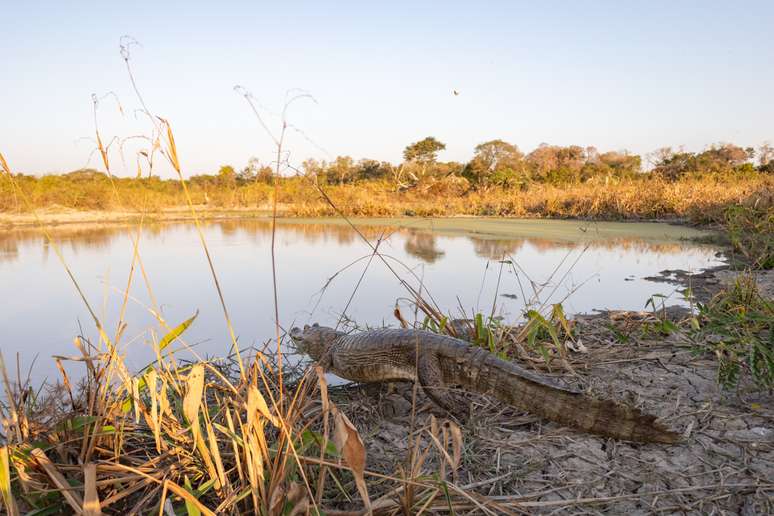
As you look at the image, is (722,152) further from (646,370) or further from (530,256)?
(646,370)

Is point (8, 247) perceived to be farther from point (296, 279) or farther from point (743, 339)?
point (743, 339)

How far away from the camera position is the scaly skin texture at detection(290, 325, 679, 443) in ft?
5.34

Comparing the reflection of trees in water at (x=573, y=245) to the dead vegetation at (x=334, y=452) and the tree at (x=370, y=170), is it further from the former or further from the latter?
the tree at (x=370, y=170)

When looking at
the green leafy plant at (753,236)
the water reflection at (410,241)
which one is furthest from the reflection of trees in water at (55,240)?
the green leafy plant at (753,236)

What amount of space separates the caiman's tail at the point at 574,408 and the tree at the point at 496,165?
1768 centimetres

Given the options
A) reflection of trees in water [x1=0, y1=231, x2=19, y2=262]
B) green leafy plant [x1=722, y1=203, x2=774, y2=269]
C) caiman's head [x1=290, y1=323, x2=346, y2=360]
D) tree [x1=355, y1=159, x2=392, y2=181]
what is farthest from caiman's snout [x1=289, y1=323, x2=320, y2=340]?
tree [x1=355, y1=159, x2=392, y2=181]

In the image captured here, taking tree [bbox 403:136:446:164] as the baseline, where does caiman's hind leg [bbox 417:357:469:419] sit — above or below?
below

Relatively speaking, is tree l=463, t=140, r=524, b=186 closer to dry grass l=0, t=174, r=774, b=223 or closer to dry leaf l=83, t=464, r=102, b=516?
dry grass l=0, t=174, r=774, b=223

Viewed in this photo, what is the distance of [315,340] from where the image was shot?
2.86m

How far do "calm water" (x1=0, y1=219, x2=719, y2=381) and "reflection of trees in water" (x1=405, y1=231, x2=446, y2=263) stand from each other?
1.3 inches

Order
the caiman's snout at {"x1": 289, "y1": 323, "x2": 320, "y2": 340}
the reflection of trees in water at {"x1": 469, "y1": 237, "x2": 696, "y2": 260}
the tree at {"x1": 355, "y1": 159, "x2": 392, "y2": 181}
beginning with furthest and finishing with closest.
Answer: the tree at {"x1": 355, "y1": 159, "x2": 392, "y2": 181}, the reflection of trees in water at {"x1": 469, "y1": 237, "x2": 696, "y2": 260}, the caiman's snout at {"x1": 289, "y1": 323, "x2": 320, "y2": 340}

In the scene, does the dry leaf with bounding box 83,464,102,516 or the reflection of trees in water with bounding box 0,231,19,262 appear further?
the reflection of trees in water with bounding box 0,231,19,262

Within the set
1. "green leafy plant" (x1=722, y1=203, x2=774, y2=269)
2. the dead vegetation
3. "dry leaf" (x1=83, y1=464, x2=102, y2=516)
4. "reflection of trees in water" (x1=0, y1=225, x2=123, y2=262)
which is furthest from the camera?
"reflection of trees in water" (x1=0, y1=225, x2=123, y2=262)

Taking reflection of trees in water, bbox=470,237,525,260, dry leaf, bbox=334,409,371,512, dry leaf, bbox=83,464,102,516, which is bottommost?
reflection of trees in water, bbox=470,237,525,260
